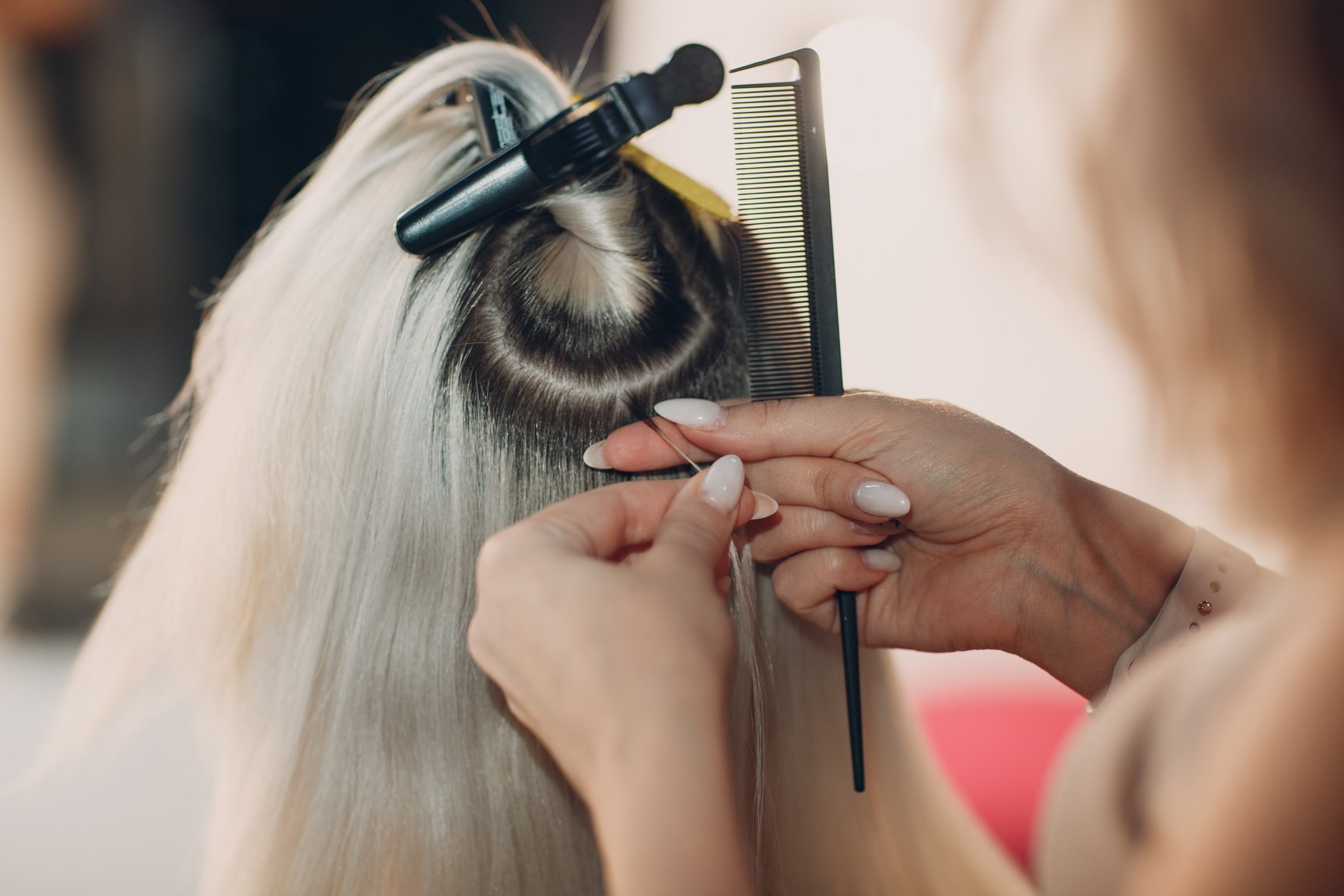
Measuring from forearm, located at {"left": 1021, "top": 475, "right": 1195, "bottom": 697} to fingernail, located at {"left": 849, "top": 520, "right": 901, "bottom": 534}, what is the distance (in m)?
0.18

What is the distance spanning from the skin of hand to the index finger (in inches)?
5.3

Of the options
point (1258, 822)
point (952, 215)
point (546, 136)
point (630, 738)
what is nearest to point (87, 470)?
point (546, 136)

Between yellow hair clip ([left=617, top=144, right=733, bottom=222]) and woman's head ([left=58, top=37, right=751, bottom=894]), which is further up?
yellow hair clip ([left=617, top=144, right=733, bottom=222])

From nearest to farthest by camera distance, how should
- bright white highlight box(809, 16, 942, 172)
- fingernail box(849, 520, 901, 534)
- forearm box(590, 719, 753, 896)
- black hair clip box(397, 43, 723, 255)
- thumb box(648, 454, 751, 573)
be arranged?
forearm box(590, 719, 753, 896), thumb box(648, 454, 751, 573), black hair clip box(397, 43, 723, 255), fingernail box(849, 520, 901, 534), bright white highlight box(809, 16, 942, 172)

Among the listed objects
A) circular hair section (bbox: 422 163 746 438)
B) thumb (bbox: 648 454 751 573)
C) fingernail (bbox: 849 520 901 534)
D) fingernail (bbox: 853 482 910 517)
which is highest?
circular hair section (bbox: 422 163 746 438)

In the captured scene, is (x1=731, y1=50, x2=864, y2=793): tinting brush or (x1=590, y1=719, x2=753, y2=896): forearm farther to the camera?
(x1=731, y1=50, x2=864, y2=793): tinting brush

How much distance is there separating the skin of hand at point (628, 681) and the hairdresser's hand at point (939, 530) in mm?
189

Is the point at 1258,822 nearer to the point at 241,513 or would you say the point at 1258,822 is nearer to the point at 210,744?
the point at 241,513

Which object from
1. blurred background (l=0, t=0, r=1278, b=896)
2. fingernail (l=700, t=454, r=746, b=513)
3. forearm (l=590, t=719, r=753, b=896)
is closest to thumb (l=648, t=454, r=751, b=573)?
fingernail (l=700, t=454, r=746, b=513)

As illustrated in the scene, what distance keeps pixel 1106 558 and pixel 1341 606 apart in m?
0.35

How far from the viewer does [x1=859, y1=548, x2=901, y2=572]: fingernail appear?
774 millimetres

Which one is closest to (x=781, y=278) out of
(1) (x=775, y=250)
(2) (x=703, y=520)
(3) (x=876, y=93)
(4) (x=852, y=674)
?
(1) (x=775, y=250)

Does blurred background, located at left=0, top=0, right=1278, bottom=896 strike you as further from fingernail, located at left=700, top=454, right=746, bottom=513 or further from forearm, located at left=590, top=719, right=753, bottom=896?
forearm, located at left=590, top=719, right=753, bottom=896

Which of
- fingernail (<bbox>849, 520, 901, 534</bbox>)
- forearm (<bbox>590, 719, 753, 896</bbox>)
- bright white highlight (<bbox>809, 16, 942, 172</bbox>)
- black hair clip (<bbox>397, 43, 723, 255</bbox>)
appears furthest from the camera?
bright white highlight (<bbox>809, 16, 942, 172</bbox>)
